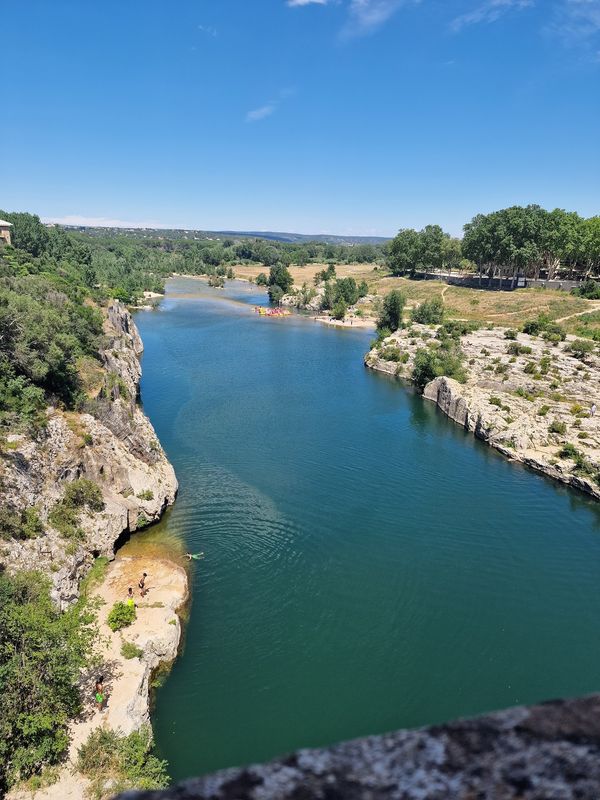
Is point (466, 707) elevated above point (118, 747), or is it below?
below

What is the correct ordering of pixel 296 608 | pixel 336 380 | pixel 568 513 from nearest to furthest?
pixel 296 608
pixel 568 513
pixel 336 380

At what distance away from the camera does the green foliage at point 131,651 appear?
1980 centimetres

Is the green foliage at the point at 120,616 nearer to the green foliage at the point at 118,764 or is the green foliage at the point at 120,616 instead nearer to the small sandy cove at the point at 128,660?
the small sandy cove at the point at 128,660

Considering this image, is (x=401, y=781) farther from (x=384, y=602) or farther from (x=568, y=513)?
(x=568, y=513)

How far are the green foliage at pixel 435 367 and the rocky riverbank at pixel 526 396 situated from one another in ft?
4.28

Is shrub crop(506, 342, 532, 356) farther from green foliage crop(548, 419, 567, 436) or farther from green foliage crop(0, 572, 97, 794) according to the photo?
green foliage crop(0, 572, 97, 794)

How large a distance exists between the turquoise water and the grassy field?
136 feet

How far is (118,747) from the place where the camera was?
52.7 ft

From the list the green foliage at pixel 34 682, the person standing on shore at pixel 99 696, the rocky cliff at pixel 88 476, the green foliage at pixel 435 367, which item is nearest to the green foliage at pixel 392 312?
the green foliage at pixel 435 367

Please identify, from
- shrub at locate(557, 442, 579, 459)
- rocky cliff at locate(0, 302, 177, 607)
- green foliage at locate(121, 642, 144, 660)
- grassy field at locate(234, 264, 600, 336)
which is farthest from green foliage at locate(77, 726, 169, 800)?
grassy field at locate(234, 264, 600, 336)

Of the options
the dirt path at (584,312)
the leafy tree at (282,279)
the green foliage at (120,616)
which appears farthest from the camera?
the leafy tree at (282,279)

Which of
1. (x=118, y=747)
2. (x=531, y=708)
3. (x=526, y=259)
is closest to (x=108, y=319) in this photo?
(x=118, y=747)

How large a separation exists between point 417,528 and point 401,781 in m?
30.6

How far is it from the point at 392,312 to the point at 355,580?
66292mm
